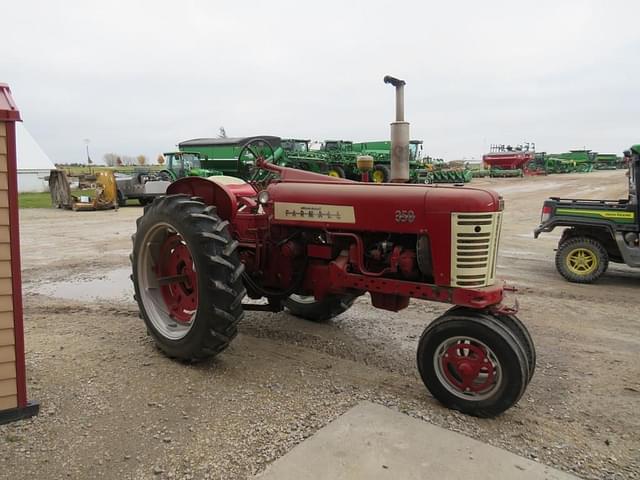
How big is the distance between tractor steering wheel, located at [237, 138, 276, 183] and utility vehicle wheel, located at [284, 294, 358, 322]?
1.18 metres

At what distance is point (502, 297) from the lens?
329 centimetres

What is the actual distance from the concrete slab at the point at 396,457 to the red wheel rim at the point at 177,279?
5.84ft

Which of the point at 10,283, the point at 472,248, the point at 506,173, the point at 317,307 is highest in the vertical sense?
the point at 506,173

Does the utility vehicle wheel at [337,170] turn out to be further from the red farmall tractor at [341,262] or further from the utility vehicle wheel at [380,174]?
the red farmall tractor at [341,262]

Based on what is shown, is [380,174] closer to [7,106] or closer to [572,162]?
[7,106]

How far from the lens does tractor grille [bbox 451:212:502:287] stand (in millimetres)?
3129

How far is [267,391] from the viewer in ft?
11.3

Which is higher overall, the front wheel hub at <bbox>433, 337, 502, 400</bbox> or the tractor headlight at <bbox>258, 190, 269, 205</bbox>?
the tractor headlight at <bbox>258, 190, 269, 205</bbox>

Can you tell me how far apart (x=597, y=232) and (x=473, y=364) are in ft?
16.8

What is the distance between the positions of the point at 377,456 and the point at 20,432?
6.45ft

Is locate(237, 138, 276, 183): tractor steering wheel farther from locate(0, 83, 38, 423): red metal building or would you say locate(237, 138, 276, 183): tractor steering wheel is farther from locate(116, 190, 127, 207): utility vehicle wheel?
locate(116, 190, 127, 207): utility vehicle wheel

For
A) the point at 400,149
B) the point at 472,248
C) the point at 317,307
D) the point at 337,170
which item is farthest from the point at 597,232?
the point at 337,170

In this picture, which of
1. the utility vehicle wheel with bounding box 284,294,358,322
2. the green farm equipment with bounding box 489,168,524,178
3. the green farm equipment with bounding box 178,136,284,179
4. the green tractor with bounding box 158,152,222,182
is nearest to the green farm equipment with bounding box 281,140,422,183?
the green farm equipment with bounding box 178,136,284,179

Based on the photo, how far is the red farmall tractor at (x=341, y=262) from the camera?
123 inches
